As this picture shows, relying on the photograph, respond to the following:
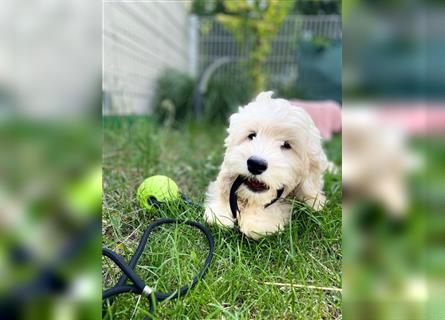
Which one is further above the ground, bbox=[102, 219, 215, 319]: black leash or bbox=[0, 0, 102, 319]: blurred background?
bbox=[0, 0, 102, 319]: blurred background

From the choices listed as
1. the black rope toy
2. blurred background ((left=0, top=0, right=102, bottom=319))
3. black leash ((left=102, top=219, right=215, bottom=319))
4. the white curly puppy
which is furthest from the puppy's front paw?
blurred background ((left=0, top=0, right=102, bottom=319))

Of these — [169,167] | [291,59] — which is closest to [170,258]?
[169,167]

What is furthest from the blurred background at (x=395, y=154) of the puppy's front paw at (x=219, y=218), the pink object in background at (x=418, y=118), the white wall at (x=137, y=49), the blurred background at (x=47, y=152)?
the white wall at (x=137, y=49)

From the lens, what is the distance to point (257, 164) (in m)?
1.07

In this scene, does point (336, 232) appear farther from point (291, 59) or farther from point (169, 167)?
point (291, 59)

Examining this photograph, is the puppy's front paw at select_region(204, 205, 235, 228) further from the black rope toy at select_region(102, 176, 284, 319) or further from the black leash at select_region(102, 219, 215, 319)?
the black leash at select_region(102, 219, 215, 319)

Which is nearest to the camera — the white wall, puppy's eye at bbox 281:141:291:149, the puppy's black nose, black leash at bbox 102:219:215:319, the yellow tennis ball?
black leash at bbox 102:219:215:319

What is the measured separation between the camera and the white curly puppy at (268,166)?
110 cm

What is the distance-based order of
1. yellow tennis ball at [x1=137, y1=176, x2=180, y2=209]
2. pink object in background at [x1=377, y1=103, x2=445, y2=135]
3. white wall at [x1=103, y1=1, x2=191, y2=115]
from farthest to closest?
white wall at [x1=103, y1=1, x2=191, y2=115] → yellow tennis ball at [x1=137, y1=176, x2=180, y2=209] → pink object in background at [x1=377, y1=103, x2=445, y2=135]

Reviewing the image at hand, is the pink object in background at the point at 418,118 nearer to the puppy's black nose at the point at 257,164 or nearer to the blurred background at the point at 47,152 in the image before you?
the blurred background at the point at 47,152

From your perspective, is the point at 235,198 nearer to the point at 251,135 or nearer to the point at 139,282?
the point at 251,135

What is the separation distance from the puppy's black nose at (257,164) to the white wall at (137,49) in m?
1.13

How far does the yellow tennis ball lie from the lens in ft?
4.18

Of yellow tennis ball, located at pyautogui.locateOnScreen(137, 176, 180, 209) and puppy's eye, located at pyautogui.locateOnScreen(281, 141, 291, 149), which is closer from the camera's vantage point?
puppy's eye, located at pyautogui.locateOnScreen(281, 141, 291, 149)
